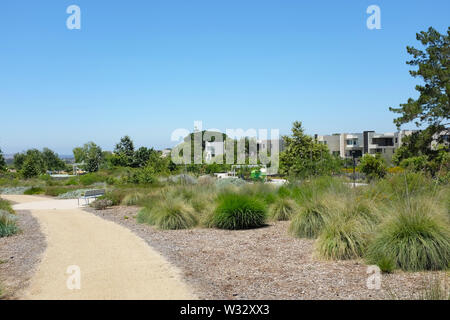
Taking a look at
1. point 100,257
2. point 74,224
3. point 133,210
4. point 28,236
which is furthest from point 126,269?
point 133,210

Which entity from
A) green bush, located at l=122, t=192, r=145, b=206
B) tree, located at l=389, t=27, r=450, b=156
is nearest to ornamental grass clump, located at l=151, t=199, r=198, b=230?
green bush, located at l=122, t=192, r=145, b=206

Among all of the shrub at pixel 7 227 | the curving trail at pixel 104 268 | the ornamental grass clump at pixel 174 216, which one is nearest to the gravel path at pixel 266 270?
the curving trail at pixel 104 268

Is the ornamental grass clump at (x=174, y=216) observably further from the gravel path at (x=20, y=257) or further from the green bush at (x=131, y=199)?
the green bush at (x=131, y=199)

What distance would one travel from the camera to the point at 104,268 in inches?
233

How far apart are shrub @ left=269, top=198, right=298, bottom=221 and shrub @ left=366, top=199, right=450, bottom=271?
4422 millimetres

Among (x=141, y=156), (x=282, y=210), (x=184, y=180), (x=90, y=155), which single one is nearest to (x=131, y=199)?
(x=184, y=180)

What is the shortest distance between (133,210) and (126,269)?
7885 mm

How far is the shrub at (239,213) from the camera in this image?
9.44 m

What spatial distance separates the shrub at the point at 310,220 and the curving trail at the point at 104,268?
2991mm

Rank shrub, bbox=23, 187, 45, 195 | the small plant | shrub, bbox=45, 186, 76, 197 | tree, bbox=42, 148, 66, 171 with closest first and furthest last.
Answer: the small plant < shrub, bbox=45, 186, 76, 197 < shrub, bbox=23, 187, 45, 195 < tree, bbox=42, 148, 66, 171

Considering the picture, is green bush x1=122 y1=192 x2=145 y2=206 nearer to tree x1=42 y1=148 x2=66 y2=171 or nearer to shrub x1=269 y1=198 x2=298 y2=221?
shrub x1=269 y1=198 x2=298 y2=221

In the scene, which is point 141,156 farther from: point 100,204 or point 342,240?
point 342,240

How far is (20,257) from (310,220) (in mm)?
5563

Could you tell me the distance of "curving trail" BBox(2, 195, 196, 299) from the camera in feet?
15.5
